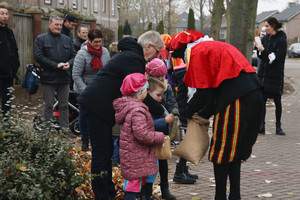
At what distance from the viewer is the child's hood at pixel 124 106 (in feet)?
14.0

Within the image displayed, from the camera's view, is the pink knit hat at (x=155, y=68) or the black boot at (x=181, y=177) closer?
the pink knit hat at (x=155, y=68)

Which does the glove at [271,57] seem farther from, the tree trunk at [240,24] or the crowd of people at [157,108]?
the crowd of people at [157,108]

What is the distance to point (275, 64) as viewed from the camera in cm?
881

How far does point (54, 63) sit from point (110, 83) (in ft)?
12.1

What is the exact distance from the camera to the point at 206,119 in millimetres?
4758

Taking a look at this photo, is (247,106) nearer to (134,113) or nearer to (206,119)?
(206,119)

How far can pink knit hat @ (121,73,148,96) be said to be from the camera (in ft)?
14.0

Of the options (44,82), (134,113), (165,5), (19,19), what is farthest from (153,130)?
(165,5)

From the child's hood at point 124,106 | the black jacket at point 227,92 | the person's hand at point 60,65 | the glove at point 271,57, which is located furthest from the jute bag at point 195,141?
the glove at point 271,57

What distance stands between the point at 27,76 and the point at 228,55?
5.02 metres

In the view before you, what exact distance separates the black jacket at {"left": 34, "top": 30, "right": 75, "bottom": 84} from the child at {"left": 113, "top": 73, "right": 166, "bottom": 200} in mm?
3916

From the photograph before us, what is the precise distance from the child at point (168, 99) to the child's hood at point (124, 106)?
2.64 ft

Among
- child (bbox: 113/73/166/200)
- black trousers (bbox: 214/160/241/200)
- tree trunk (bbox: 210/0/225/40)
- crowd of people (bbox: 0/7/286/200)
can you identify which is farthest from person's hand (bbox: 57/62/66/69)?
tree trunk (bbox: 210/0/225/40)

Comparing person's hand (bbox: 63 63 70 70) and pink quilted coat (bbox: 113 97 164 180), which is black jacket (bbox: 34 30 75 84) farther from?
pink quilted coat (bbox: 113 97 164 180)
